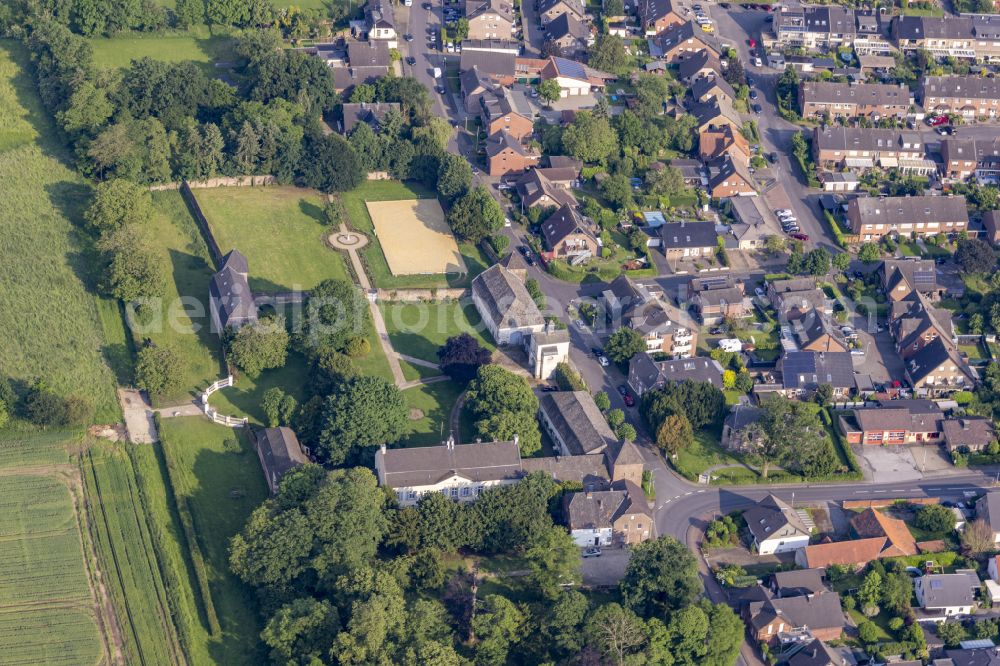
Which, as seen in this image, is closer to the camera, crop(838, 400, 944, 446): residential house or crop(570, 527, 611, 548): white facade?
crop(570, 527, 611, 548): white facade

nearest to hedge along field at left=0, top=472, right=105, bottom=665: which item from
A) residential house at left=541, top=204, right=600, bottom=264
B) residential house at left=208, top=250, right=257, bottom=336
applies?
residential house at left=208, top=250, right=257, bottom=336

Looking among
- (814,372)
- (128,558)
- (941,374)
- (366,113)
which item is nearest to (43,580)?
(128,558)

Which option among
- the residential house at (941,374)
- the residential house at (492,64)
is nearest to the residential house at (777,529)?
the residential house at (941,374)

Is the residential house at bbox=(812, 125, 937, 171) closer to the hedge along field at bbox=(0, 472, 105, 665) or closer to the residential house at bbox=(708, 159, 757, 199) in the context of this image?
the residential house at bbox=(708, 159, 757, 199)

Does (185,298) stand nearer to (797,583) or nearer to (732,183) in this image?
(732,183)

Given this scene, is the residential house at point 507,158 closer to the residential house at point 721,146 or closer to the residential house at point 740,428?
the residential house at point 721,146
